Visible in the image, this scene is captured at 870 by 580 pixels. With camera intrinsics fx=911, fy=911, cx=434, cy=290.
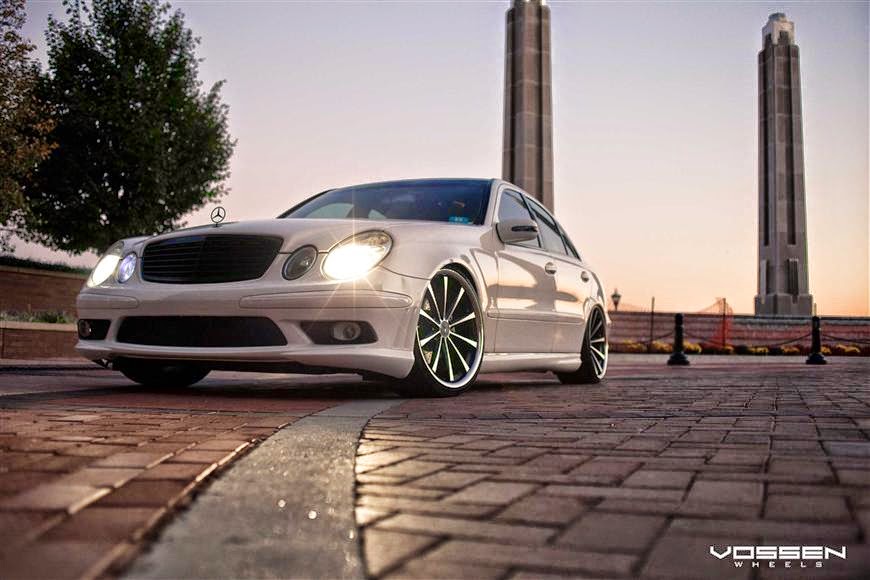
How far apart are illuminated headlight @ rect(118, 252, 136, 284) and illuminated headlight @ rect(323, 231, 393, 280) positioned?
1.47 metres

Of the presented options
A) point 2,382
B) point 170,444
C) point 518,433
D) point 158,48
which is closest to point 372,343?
point 518,433

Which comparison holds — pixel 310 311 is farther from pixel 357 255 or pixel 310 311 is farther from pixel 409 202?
pixel 409 202

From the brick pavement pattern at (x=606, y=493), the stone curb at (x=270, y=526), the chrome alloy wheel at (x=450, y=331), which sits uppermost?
the chrome alloy wheel at (x=450, y=331)

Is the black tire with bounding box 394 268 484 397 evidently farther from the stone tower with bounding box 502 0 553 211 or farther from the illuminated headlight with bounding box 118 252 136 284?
the stone tower with bounding box 502 0 553 211

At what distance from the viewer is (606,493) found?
92.8 inches

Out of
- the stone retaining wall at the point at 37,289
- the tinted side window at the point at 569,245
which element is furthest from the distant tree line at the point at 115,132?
the tinted side window at the point at 569,245

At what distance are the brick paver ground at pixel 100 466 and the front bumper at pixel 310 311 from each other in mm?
332

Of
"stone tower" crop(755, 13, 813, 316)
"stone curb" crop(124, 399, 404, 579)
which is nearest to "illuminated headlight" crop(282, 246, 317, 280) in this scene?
"stone curb" crop(124, 399, 404, 579)

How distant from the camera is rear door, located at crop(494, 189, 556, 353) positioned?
6.55 m

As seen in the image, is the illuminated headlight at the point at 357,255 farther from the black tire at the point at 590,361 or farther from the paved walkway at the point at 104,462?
the black tire at the point at 590,361

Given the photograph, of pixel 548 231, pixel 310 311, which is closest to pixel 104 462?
pixel 310 311

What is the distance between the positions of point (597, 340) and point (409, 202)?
109 inches

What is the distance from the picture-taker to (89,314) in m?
5.91

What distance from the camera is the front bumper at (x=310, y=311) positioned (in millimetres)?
5215
